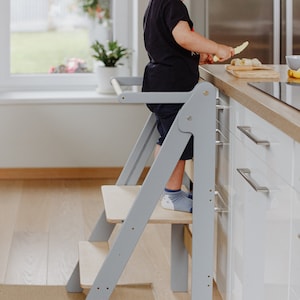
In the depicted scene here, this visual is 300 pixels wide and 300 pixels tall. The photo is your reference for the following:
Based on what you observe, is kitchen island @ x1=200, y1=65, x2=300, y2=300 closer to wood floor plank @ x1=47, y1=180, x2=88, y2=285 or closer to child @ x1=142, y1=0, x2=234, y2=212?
child @ x1=142, y1=0, x2=234, y2=212

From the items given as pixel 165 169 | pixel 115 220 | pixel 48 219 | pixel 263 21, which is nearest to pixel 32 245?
pixel 48 219

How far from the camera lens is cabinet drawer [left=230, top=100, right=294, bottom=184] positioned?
1.87 metres

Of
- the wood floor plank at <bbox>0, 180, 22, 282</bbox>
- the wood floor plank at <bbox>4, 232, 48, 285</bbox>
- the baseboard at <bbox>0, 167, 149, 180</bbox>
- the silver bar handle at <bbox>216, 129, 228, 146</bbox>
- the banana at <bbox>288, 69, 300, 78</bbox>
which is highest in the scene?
the banana at <bbox>288, 69, 300, 78</bbox>

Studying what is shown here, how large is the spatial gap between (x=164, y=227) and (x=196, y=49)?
1.51m

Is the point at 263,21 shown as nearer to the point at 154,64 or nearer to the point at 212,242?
the point at 154,64

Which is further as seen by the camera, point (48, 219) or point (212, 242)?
point (48, 219)

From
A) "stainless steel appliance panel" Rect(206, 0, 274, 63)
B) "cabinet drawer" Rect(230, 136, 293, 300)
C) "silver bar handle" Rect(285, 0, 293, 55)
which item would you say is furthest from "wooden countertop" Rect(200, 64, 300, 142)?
"stainless steel appliance panel" Rect(206, 0, 274, 63)

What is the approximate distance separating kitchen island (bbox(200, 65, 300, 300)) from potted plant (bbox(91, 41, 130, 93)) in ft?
7.87

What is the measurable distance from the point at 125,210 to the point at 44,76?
2795 mm

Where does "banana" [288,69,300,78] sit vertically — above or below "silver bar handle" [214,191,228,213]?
above

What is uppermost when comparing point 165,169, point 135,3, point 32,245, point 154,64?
point 135,3

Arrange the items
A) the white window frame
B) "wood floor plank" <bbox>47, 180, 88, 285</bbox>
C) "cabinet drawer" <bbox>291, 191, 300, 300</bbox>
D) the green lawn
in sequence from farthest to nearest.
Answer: the green lawn < the white window frame < "wood floor plank" <bbox>47, 180, 88, 285</bbox> < "cabinet drawer" <bbox>291, 191, 300, 300</bbox>

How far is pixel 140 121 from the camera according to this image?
5.25 m

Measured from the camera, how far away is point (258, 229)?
2.17 meters
